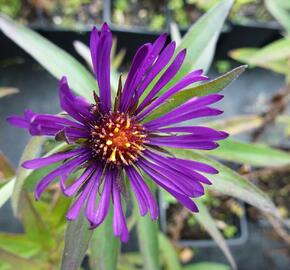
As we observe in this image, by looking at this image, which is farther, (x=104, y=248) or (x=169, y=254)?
(x=169, y=254)

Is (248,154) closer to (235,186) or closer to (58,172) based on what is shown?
(235,186)

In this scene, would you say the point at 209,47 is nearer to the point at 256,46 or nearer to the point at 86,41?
the point at 86,41

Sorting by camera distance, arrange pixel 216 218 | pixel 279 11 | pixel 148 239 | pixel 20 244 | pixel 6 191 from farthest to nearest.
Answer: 1. pixel 216 218
2. pixel 279 11
3. pixel 20 244
4. pixel 148 239
5. pixel 6 191

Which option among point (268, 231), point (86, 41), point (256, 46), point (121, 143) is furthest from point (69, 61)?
point (256, 46)

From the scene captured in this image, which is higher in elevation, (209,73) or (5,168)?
(209,73)

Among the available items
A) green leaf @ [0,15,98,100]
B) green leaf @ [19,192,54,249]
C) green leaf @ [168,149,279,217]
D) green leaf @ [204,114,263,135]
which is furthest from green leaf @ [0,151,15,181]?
green leaf @ [204,114,263,135]

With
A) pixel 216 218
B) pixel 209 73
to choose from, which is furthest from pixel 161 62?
pixel 209 73
